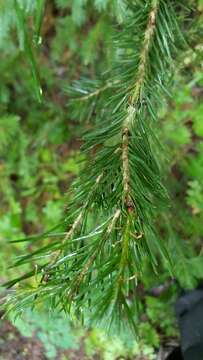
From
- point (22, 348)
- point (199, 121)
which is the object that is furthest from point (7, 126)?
point (22, 348)

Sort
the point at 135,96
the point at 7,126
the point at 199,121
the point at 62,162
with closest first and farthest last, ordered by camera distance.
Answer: the point at 135,96 → the point at 199,121 → the point at 7,126 → the point at 62,162

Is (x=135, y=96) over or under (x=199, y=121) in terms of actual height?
→ under

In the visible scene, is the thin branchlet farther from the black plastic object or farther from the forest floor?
the forest floor

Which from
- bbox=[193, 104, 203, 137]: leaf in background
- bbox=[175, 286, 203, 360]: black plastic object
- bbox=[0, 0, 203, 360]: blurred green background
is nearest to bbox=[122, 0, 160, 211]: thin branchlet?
bbox=[0, 0, 203, 360]: blurred green background

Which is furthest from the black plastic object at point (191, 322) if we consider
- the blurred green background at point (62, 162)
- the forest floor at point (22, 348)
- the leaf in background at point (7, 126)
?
the leaf in background at point (7, 126)

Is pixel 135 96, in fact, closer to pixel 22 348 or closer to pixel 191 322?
pixel 191 322

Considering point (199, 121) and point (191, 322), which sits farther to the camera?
point (199, 121)

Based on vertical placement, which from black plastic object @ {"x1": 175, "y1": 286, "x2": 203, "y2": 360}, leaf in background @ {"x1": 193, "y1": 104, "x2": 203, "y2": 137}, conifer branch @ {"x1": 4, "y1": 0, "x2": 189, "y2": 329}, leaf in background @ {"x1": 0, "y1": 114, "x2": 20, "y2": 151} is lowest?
black plastic object @ {"x1": 175, "y1": 286, "x2": 203, "y2": 360}
